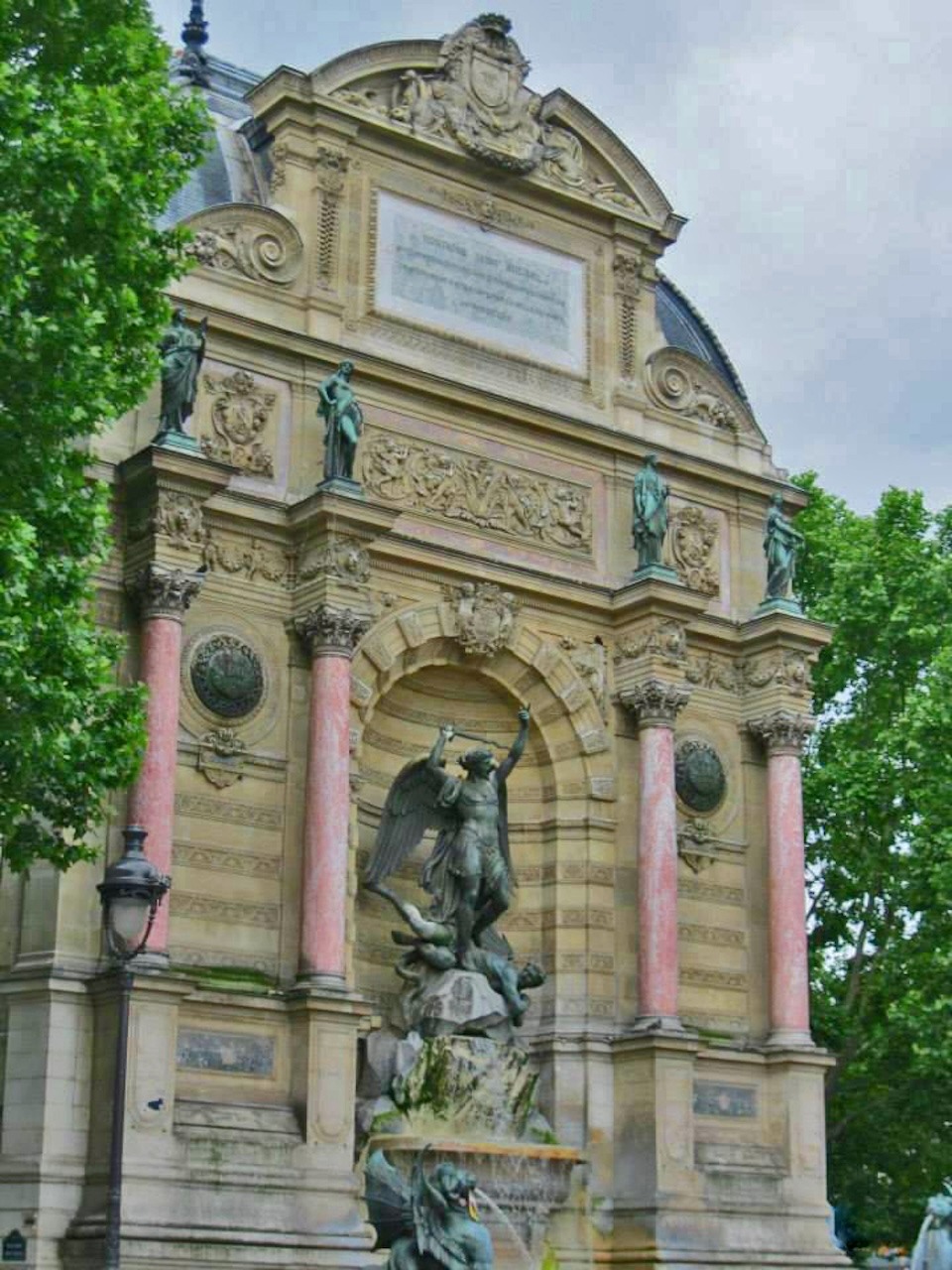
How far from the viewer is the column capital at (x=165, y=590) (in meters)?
20.7

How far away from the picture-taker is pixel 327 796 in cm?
2131

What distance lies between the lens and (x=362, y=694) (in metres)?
22.7

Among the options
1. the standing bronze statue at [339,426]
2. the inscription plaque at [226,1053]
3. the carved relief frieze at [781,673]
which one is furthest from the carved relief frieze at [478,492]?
the inscription plaque at [226,1053]

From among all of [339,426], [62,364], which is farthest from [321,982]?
[62,364]

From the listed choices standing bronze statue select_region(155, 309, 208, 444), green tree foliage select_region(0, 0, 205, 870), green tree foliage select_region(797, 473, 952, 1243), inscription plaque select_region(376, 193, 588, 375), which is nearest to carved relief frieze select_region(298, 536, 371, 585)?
standing bronze statue select_region(155, 309, 208, 444)

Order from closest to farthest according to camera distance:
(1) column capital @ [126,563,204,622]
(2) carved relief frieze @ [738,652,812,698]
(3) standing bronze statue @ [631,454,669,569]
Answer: (1) column capital @ [126,563,204,622]
(3) standing bronze statue @ [631,454,669,569]
(2) carved relief frieze @ [738,652,812,698]

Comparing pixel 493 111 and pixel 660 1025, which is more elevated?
pixel 493 111

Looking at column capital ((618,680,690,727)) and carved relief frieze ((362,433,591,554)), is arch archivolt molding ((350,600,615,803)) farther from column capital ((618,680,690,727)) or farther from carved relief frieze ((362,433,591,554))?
carved relief frieze ((362,433,591,554))

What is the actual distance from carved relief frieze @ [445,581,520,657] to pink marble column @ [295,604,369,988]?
6.30 feet

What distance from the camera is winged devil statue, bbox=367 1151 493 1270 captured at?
15.6 metres

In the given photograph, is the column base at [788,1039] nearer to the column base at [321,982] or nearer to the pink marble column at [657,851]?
the pink marble column at [657,851]

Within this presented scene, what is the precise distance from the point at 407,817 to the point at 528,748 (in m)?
2.07

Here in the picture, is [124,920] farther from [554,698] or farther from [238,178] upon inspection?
[238,178]

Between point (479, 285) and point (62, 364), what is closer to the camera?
point (62, 364)
